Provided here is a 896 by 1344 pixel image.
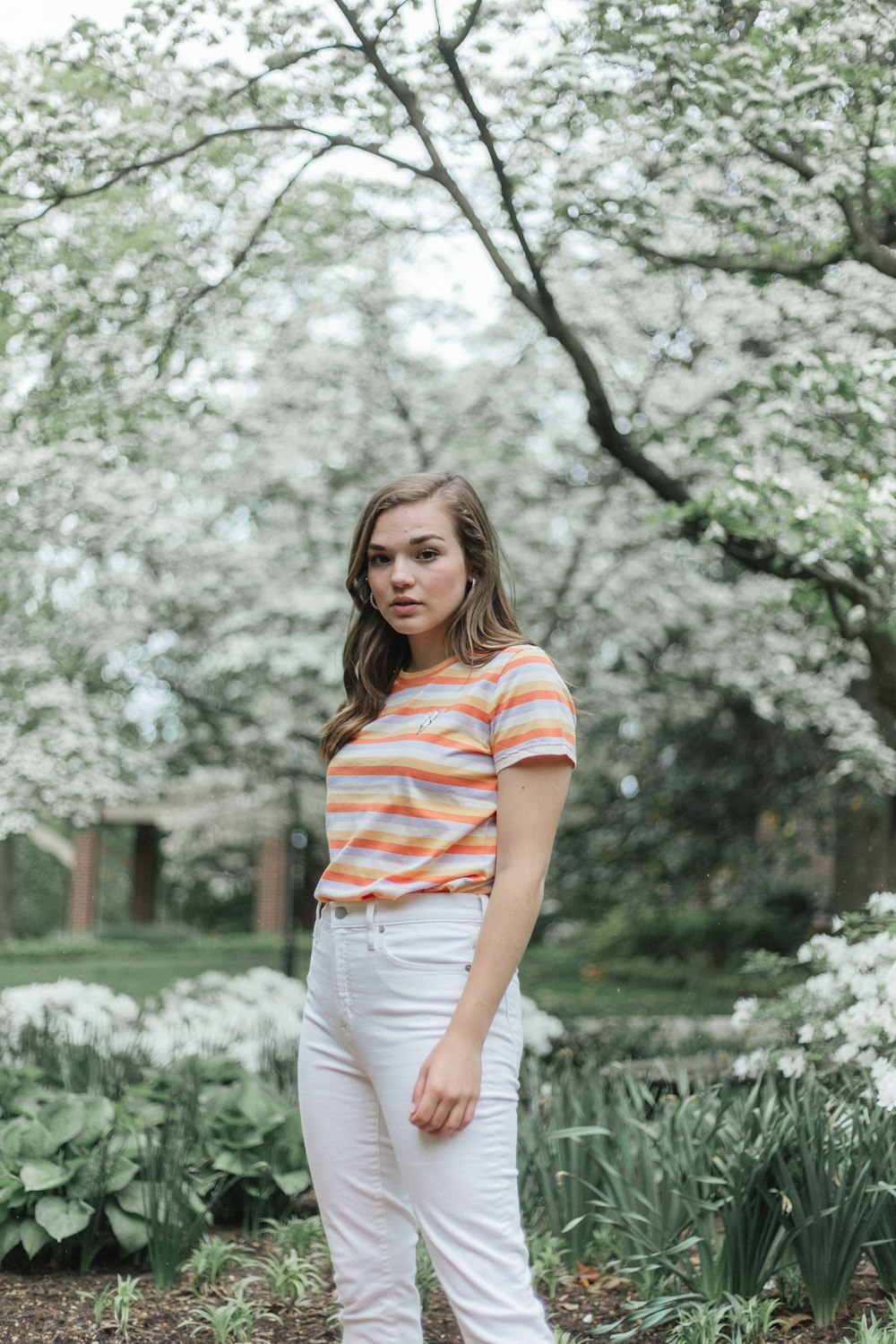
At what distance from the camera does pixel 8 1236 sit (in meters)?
3.21

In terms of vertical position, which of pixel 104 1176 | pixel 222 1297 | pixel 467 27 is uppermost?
pixel 467 27

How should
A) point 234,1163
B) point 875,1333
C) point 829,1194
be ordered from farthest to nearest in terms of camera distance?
point 234,1163, point 829,1194, point 875,1333

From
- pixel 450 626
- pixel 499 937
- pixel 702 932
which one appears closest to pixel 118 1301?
pixel 499 937

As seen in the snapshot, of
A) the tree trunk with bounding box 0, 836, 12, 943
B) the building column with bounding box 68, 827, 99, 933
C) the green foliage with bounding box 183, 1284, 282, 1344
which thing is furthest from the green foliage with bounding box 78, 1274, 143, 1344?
the building column with bounding box 68, 827, 99, 933

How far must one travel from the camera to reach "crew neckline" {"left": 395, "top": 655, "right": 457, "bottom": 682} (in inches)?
79.7

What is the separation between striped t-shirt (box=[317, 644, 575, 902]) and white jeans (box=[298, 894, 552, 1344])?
41 millimetres

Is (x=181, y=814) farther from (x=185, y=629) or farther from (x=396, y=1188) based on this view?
(x=396, y=1188)

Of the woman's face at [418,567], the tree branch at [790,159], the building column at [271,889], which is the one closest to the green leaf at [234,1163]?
the woman's face at [418,567]

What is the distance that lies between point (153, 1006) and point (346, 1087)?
4.79 meters

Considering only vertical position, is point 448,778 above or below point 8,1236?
above

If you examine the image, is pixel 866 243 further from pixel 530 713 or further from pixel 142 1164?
pixel 142 1164

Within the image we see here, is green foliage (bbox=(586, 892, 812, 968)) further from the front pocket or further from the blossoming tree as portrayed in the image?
the front pocket

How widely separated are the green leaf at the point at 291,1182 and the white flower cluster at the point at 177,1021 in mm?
765

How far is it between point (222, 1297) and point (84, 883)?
9.95 meters
